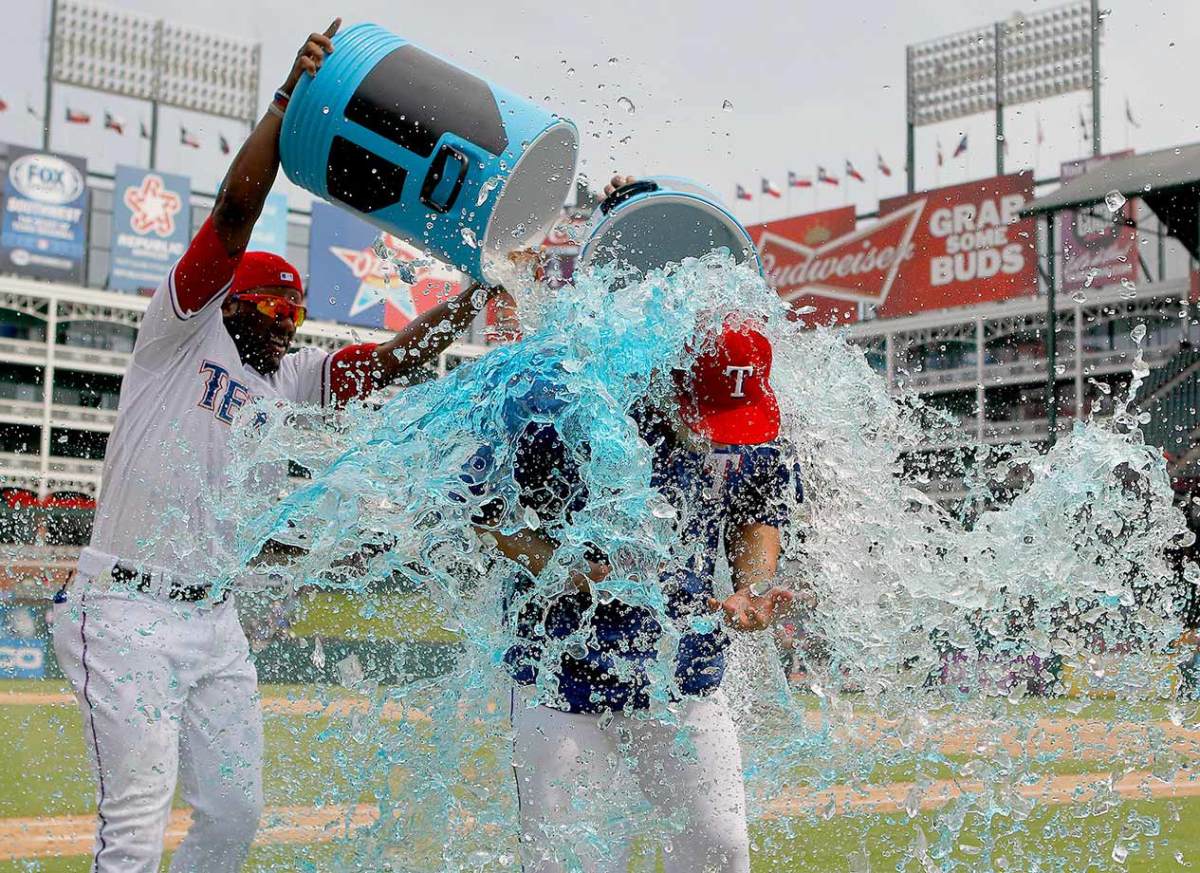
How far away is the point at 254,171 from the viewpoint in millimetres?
3000

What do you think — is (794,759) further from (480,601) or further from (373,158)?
(373,158)

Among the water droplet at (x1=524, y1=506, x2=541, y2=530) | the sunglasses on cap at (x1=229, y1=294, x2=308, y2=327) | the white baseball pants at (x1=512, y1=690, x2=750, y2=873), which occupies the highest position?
the sunglasses on cap at (x1=229, y1=294, x2=308, y2=327)

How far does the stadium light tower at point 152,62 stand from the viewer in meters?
46.1

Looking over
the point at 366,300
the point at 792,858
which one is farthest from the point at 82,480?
the point at 792,858

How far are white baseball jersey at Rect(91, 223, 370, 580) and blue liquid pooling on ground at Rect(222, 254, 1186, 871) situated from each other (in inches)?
3.2

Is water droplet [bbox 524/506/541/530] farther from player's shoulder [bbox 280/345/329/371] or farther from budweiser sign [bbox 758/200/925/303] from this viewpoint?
budweiser sign [bbox 758/200/925/303]

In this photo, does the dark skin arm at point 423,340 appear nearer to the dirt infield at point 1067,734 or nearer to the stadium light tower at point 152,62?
the dirt infield at point 1067,734

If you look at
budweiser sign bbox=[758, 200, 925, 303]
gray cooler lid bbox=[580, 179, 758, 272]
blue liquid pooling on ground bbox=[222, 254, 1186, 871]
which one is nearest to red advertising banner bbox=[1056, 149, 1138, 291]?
budweiser sign bbox=[758, 200, 925, 303]

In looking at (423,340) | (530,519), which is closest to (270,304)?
(423,340)

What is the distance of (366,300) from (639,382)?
40022 millimetres

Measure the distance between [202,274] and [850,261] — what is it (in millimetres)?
37579

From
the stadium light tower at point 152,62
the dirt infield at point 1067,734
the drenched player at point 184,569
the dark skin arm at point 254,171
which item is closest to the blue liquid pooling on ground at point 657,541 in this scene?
the drenched player at point 184,569

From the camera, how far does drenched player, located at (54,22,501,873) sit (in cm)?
303

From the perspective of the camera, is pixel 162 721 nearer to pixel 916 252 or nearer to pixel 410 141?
pixel 410 141
